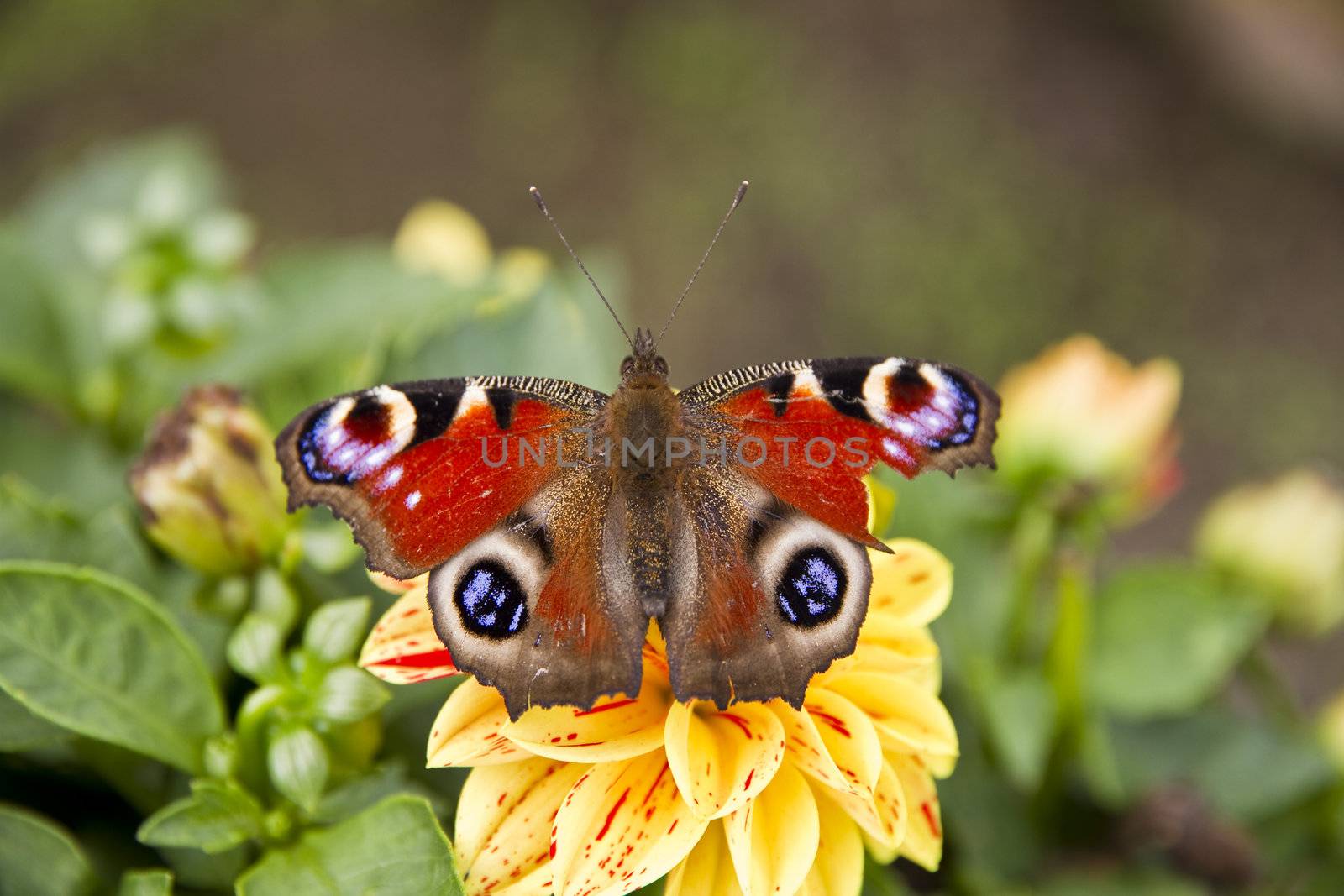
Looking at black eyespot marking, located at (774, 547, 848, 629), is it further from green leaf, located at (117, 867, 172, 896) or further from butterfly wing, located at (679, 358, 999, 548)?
green leaf, located at (117, 867, 172, 896)

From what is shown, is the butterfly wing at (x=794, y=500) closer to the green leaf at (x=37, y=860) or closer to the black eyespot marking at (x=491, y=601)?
the black eyespot marking at (x=491, y=601)

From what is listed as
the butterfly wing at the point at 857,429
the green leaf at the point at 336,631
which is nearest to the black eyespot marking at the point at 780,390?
the butterfly wing at the point at 857,429

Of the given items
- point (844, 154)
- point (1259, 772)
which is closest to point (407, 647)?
point (1259, 772)

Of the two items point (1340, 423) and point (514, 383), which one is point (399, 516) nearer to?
point (514, 383)

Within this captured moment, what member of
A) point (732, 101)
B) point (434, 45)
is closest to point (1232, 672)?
point (732, 101)

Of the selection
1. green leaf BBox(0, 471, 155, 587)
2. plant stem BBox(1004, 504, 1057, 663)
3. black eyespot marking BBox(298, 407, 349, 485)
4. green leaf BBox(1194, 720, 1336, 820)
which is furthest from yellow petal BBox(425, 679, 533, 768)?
green leaf BBox(1194, 720, 1336, 820)
